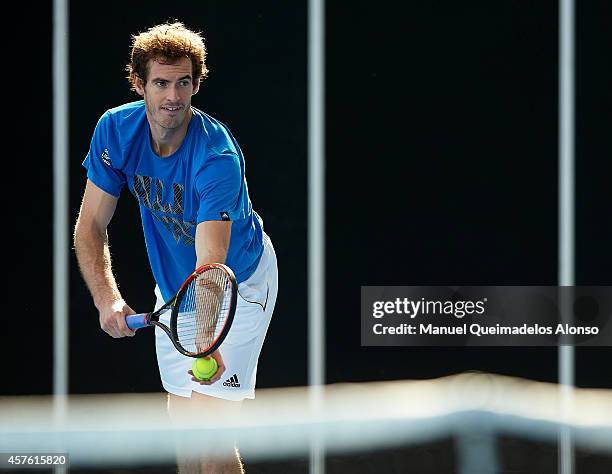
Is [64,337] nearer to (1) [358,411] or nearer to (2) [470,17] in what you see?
(1) [358,411]

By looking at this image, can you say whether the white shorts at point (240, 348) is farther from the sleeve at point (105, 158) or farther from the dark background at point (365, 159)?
the dark background at point (365, 159)

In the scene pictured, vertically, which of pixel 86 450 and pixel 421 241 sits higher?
pixel 421 241

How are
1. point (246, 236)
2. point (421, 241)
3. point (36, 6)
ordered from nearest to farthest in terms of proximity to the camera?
1. point (246, 236)
2. point (36, 6)
3. point (421, 241)

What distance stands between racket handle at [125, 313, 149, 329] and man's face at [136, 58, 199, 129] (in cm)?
54

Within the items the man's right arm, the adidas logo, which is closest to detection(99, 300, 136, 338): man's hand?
the man's right arm

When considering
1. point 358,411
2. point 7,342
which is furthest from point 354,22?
point 7,342

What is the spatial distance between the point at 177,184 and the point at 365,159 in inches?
42.7

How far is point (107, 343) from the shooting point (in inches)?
142

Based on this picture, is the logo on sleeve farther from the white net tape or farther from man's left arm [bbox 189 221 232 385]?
the white net tape

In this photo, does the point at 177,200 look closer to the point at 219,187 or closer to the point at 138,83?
the point at 219,187

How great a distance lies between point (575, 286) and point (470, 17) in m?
1.01

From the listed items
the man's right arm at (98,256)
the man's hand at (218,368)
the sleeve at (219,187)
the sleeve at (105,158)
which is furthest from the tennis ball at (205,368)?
Answer: the sleeve at (105,158)

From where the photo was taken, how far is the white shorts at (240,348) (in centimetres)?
281

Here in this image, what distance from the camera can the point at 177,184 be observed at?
9.04 ft
